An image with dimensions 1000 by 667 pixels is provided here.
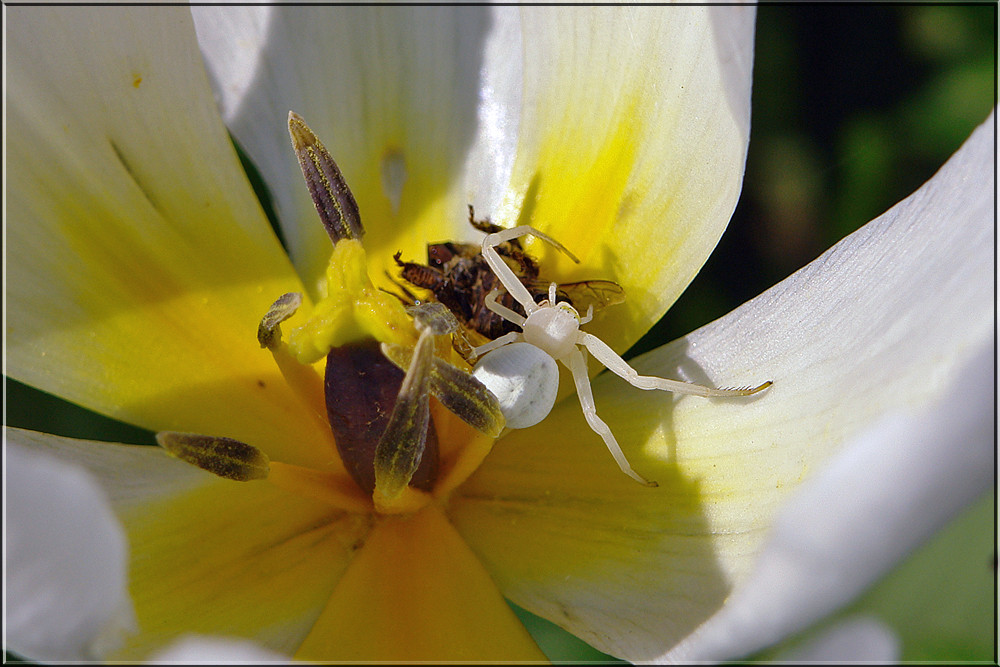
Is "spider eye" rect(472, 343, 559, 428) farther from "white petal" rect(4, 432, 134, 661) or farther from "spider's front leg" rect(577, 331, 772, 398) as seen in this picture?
"white petal" rect(4, 432, 134, 661)

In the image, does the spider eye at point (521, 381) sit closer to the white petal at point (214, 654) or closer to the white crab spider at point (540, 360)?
the white crab spider at point (540, 360)

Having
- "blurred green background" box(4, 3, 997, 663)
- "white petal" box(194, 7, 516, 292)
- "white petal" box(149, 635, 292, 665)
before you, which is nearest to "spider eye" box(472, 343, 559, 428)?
"white petal" box(194, 7, 516, 292)

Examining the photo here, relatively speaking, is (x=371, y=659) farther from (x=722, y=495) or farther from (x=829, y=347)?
(x=829, y=347)

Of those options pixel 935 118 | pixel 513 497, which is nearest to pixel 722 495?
pixel 513 497

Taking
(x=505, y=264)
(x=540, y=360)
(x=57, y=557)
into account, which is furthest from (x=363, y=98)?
(x=57, y=557)

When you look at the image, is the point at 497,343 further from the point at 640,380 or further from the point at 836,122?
the point at 836,122
